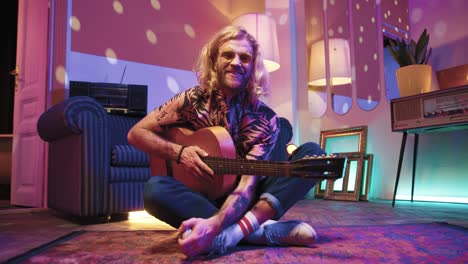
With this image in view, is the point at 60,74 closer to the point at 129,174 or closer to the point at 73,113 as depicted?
the point at 73,113

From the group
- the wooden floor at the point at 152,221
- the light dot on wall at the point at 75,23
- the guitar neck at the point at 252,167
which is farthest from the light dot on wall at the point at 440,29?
the light dot on wall at the point at 75,23

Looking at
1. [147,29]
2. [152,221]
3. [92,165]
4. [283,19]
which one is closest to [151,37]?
[147,29]

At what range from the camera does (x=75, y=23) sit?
346 cm

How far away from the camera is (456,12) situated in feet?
10.7

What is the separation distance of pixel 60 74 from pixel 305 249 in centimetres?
295

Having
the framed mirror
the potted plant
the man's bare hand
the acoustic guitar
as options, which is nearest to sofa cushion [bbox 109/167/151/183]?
the acoustic guitar

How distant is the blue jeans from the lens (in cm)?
124

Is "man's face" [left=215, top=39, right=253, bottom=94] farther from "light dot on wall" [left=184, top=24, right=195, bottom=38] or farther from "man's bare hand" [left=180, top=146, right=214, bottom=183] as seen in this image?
"light dot on wall" [left=184, top=24, right=195, bottom=38]

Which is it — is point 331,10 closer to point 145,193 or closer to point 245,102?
point 245,102

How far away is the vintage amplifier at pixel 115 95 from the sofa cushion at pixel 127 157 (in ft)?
2.45

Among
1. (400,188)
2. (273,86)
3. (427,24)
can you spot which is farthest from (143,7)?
(400,188)

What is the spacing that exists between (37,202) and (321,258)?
298cm

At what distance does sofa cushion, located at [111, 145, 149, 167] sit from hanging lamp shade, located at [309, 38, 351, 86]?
97.1 inches

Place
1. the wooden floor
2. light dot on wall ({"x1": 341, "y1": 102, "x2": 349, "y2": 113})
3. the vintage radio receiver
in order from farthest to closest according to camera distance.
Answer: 1. light dot on wall ({"x1": 341, "y1": 102, "x2": 349, "y2": 113})
2. the vintage radio receiver
3. the wooden floor
